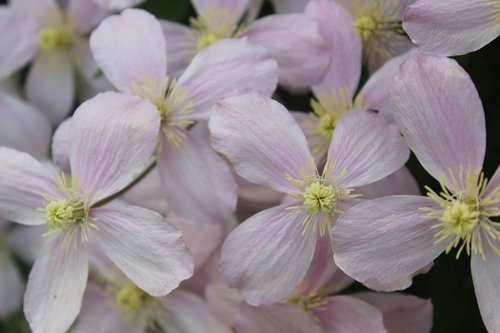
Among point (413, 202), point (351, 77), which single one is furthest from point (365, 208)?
point (351, 77)

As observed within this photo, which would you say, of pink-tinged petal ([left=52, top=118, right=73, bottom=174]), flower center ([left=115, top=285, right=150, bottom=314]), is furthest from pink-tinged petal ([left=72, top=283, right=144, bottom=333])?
pink-tinged petal ([left=52, top=118, right=73, bottom=174])

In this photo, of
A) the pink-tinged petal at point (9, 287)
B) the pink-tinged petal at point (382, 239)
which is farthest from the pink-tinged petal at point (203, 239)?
the pink-tinged petal at point (9, 287)

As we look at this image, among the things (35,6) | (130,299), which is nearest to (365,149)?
(130,299)

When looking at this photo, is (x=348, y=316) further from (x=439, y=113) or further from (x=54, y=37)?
(x=54, y=37)

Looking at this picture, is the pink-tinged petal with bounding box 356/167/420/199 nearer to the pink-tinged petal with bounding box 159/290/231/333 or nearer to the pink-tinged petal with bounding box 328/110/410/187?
the pink-tinged petal with bounding box 328/110/410/187

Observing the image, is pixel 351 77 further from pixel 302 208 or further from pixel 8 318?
pixel 8 318

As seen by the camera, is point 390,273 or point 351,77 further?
point 351,77
